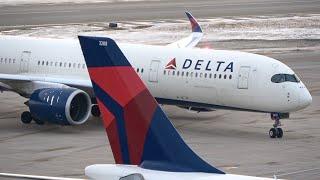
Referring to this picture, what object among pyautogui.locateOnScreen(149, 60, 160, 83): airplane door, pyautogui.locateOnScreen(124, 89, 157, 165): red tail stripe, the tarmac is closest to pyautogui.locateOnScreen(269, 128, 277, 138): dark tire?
the tarmac

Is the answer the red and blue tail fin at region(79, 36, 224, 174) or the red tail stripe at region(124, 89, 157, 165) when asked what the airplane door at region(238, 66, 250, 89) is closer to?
the red and blue tail fin at region(79, 36, 224, 174)

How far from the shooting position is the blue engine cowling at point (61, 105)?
125ft

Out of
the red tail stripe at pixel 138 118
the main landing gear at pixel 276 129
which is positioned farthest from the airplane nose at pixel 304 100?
the red tail stripe at pixel 138 118

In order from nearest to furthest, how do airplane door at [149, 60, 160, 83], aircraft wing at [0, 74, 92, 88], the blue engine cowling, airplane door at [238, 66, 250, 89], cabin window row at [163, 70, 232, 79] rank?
airplane door at [238, 66, 250, 89] < cabin window row at [163, 70, 232, 79] < the blue engine cowling < airplane door at [149, 60, 160, 83] < aircraft wing at [0, 74, 92, 88]

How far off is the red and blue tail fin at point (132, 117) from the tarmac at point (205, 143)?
12201mm

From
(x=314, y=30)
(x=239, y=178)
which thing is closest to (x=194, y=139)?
(x=239, y=178)

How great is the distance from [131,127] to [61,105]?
64.7ft

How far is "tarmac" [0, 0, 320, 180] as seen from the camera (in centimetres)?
3216

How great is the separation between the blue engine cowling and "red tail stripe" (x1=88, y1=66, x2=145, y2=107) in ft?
64.1

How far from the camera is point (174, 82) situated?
39.0 meters

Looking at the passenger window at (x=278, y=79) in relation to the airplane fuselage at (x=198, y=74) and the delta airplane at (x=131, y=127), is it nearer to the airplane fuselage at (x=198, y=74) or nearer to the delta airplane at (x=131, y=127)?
the airplane fuselage at (x=198, y=74)

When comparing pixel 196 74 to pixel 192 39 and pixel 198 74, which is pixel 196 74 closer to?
pixel 198 74

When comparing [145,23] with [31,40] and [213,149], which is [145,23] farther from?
[213,149]

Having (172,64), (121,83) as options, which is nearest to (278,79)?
(172,64)
